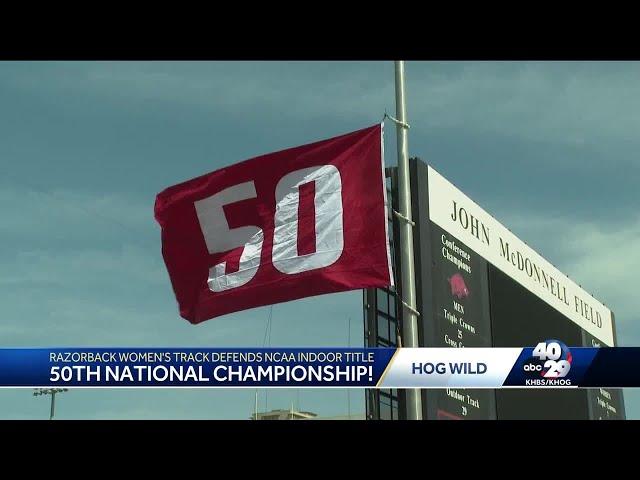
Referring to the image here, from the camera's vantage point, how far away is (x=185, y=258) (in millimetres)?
13922

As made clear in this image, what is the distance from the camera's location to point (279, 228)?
45.0ft

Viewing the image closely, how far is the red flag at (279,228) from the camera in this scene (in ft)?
43.6

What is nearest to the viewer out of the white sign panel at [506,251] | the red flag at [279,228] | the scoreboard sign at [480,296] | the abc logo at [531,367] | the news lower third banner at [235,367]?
the news lower third banner at [235,367]

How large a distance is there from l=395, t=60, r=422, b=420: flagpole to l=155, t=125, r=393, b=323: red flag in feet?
2.21

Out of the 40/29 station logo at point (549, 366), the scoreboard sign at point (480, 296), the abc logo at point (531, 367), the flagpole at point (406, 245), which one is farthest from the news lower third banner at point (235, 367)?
the scoreboard sign at point (480, 296)

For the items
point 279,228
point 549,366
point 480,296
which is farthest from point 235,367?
point 480,296

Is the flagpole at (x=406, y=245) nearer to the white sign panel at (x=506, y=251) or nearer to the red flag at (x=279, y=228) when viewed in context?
the red flag at (x=279, y=228)

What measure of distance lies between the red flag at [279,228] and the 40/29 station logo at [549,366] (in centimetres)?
193

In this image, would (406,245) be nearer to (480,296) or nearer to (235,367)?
(235,367)

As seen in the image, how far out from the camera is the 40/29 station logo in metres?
13.4

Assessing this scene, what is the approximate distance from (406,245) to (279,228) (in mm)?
1516
